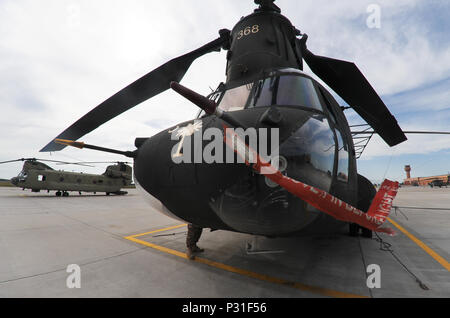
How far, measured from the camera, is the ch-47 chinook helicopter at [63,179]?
17255 mm

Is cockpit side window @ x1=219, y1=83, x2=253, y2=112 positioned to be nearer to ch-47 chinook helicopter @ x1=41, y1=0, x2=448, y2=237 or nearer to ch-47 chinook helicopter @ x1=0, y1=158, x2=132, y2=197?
ch-47 chinook helicopter @ x1=41, y1=0, x2=448, y2=237

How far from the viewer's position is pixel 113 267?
2.96 m

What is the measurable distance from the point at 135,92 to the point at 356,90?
4.78 meters

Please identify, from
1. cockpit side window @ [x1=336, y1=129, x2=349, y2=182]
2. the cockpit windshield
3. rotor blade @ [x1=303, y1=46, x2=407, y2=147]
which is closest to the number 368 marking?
rotor blade @ [x1=303, y1=46, x2=407, y2=147]

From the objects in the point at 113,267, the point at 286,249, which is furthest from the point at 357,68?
the point at 113,267

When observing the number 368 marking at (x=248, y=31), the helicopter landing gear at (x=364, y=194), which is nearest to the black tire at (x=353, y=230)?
the helicopter landing gear at (x=364, y=194)

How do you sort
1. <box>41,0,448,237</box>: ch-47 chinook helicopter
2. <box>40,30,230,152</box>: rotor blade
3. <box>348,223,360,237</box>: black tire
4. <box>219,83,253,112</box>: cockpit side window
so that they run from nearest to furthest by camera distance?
<box>41,0,448,237</box>: ch-47 chinook helicopter < <box>219,83,253,112</box>: cockpit side window < <box>40,30,230,152</box>: rotor blade < <box>348,223,360,237</box>: black tire

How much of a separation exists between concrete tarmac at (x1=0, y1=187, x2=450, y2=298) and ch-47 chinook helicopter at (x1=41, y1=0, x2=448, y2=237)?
83 cm

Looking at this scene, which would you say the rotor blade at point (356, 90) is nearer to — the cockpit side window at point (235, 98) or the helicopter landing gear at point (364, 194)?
the helicopter landing gear at point (364, 194)

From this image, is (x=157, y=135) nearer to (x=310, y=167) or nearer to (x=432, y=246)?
(x=310, y=167)

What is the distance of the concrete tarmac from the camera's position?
2283 mm

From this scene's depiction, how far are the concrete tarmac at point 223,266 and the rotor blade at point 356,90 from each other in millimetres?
2489

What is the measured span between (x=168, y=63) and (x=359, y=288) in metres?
5.06
